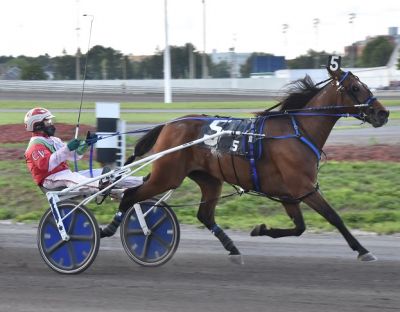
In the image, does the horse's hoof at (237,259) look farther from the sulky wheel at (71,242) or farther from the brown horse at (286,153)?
the sulky wheel at (71,242)

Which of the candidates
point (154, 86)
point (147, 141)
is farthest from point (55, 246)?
point (154, 86)

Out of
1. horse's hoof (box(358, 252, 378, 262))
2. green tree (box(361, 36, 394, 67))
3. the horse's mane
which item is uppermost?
green tree (box(361, 36, 394, 67))

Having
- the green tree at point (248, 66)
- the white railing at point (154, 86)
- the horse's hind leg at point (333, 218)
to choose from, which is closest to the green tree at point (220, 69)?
the green tree at point (248, 66)

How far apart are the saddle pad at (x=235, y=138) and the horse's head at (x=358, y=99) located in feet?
2.71

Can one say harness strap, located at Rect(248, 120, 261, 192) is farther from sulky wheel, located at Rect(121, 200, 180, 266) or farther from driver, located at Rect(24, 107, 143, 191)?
driver, located at Rect(24, 107, 143, 191)

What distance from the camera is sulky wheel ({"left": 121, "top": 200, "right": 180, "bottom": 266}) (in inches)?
259

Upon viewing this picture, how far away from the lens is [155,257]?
660 cm

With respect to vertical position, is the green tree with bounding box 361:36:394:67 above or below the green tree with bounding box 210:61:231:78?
above

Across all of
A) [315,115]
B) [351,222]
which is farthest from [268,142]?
[351,222]

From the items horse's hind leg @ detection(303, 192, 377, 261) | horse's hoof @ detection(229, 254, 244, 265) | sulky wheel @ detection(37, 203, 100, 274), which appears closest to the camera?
horse's hind leg @ detection(303, 192, 377, 261)

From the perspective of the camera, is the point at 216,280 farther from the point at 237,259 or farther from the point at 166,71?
the point at 166,71

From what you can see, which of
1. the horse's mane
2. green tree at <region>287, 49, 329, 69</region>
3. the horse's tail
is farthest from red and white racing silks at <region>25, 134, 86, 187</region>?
green tree at <region>287, 49, 329, 69</region>

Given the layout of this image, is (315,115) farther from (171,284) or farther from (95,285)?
(95,285)

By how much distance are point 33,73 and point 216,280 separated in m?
53.0
